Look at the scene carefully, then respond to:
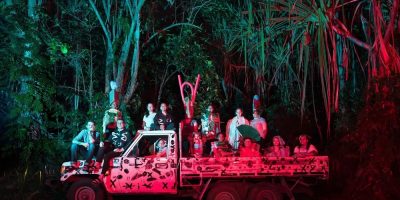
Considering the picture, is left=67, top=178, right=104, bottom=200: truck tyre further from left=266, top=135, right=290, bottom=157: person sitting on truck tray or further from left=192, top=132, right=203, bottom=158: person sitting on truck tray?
left=266, top=135, right=290, bottom=157: person sitting on truck tray

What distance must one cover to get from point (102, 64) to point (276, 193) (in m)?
8.48

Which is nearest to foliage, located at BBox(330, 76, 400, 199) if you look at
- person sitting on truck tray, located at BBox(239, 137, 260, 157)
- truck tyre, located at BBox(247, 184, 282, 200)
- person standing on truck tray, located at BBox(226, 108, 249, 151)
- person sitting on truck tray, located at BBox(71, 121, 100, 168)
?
truck tyre, located at BBox(247, 184, 282, 200)

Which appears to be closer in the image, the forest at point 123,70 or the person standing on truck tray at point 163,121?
the person standing on truck tray at point 163,121

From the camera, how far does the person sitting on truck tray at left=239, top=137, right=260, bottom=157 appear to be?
9.25m

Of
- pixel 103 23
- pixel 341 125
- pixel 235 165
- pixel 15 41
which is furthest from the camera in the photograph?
pixel 103 23

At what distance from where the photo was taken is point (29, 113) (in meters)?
13.5

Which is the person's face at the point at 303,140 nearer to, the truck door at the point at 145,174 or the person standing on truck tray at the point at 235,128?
the person standing on truck tray at the point at 235,128

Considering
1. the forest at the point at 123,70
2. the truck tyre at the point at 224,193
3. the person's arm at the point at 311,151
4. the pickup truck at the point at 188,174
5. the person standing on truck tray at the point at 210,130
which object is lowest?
the truck tyre at the point at 224,193

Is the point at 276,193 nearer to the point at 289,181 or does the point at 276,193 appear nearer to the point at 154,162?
the point at 289,181

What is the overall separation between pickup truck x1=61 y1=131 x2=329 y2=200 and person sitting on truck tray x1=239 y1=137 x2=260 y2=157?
1.54 ft

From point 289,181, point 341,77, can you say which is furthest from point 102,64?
point 289,181

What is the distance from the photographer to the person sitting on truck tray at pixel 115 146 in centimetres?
884

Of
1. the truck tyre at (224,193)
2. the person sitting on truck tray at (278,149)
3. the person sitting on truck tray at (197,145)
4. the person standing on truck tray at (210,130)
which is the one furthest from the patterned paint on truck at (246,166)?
the person standing on truck tray at (210,130)

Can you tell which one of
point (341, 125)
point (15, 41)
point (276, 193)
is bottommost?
point (276, 193)
